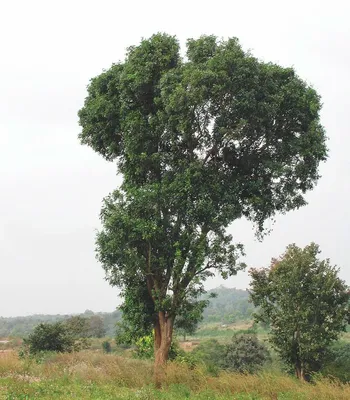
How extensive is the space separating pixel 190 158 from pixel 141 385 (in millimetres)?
9270

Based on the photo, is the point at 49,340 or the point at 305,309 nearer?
the point at 305,309

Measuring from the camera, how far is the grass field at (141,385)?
472 inches

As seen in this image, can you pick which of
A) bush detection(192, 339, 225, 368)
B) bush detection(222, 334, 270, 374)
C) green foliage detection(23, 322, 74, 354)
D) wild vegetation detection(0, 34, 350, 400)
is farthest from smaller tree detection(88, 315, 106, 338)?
wild vegetation detection(0, 34, 350, 400)

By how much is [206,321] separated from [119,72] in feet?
458

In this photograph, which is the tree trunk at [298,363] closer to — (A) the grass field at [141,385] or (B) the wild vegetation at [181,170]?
(B) the wild vegetation at [181,170]

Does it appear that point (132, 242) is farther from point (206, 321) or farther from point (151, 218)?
point (206, 321)

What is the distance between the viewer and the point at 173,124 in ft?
56.0

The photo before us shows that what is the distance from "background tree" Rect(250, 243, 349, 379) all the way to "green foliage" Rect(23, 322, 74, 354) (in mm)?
18882

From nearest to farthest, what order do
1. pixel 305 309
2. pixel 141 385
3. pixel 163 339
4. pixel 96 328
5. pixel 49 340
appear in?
1. pixel 141 385
2. pixel 163 339
3. pixel 305 309
4. pixel 49 340
5. pixel 96 328

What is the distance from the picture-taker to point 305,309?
2328cm

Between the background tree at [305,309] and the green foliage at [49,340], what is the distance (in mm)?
18882

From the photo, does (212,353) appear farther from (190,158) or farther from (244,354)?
(190,158)

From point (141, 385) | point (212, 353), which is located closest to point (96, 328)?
point (212, 353)

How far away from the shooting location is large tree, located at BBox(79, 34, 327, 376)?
1670 cm
